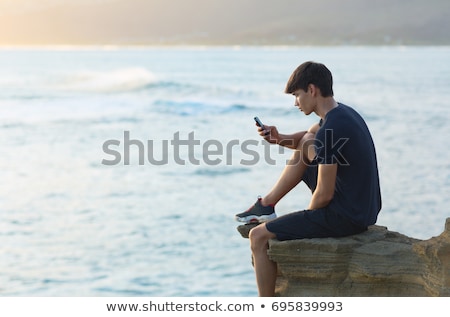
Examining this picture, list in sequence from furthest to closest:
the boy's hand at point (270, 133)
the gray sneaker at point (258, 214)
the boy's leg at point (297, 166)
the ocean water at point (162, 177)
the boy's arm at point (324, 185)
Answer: the ocean water at point (162, 177)
the gray sneaker at point (258, 214)
the boy's hand at point (270, 133)
the boy's leg at point (297, 166)
the boy's arm at point (324, 185)

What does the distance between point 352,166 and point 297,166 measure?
38 cm

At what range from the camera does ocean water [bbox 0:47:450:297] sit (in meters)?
15.9

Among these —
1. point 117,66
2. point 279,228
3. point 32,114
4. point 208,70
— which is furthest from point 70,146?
point 117,66

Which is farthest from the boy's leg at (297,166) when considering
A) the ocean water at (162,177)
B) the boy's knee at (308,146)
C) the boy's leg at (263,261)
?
the ocean water at (162,177)

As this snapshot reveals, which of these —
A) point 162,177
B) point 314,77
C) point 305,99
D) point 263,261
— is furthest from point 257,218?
point 162,177

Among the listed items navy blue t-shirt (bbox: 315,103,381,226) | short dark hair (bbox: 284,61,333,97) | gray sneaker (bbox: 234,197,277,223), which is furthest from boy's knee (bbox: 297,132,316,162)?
gray sneaker (bbox: 234,197,277,223)

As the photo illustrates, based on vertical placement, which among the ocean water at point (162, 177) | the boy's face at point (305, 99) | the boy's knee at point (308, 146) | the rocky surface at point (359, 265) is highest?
the boy's face at point (305, 99)

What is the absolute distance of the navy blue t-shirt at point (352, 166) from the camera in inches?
182

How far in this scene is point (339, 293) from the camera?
487cm

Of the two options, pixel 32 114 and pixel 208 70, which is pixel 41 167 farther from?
pixel 208 70

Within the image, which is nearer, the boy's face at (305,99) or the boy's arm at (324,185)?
the boy's arm at (324,185)

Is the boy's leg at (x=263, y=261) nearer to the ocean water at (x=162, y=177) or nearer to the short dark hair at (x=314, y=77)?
the short dark hair at (x=314, y=77)

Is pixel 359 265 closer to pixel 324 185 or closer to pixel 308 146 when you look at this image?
pixel 324 185

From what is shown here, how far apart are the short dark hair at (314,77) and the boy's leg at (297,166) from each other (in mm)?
331
